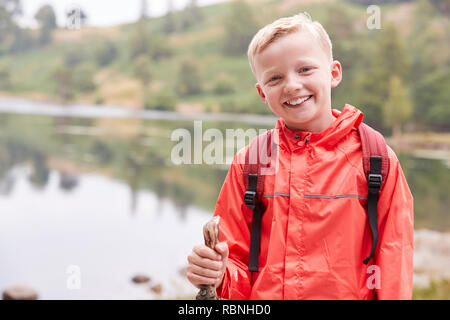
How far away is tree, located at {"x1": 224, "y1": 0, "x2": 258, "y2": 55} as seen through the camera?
1281cm

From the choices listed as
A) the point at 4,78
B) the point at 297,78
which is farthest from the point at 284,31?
the point at 4,78

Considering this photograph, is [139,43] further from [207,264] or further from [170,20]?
[207,264]

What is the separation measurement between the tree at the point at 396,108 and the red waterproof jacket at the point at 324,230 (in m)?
9.63

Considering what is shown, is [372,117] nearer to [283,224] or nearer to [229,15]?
[229,15]

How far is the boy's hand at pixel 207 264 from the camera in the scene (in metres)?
0.70

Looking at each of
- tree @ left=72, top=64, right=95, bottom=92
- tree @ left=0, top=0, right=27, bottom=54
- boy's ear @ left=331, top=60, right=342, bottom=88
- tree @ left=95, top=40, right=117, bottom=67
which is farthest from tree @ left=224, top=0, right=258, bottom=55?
boy's ear @ left=331, top=60, right=342, bottom=88

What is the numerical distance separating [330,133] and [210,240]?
0.89ft

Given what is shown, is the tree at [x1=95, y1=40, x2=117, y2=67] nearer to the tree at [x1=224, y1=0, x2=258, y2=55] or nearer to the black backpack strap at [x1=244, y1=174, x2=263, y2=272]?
the tree at [x1=224, y1=0, x2=258, y2=55]

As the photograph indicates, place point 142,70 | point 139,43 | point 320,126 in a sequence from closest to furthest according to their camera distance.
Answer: point 320,126 < point 142,70 < point 139,43

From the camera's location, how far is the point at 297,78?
30.3 inches

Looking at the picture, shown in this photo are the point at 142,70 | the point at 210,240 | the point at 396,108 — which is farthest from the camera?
the point at 142,70

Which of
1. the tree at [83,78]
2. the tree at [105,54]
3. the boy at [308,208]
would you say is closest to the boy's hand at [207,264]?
the boy at [308,208]

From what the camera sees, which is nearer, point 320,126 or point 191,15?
point 320,126
